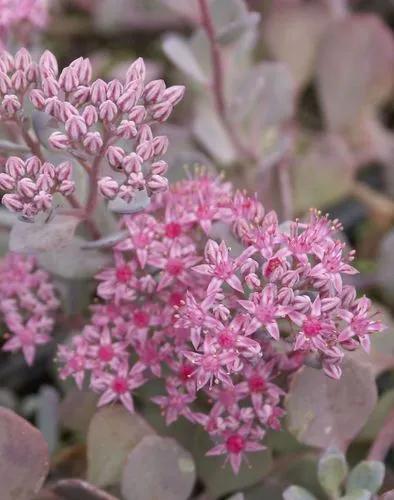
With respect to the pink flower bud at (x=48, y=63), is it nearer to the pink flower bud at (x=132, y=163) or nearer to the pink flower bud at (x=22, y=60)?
the pink flower bud at (x=22, y=60)

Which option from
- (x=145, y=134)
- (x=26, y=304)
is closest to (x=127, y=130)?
(x=145, y=134)

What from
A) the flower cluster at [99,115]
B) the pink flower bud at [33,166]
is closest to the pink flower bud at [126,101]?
the flower cluster at [99,115]

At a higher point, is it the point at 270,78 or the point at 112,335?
the point at 270,78

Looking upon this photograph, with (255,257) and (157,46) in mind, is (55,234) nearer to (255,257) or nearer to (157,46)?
(255,257)

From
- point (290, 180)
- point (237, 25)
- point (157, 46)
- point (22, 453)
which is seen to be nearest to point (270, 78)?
point (290, 180)

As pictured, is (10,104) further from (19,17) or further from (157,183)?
(19,17)

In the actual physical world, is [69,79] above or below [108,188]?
above
